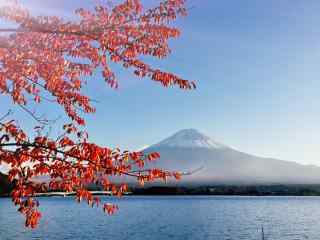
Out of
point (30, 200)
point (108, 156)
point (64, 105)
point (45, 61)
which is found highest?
point (45, 61)

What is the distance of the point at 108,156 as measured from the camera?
8.30m

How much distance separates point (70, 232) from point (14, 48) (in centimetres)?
5913

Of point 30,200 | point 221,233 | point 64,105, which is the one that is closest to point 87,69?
point 64,105

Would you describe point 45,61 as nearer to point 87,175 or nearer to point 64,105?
point 64,105

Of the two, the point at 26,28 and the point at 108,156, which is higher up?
the point at 26,28

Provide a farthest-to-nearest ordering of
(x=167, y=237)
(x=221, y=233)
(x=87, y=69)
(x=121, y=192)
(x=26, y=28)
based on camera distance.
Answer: (x=221, y=233), (x=167, y=237), (x=87, y=69), (x=121, y=192), (x=26, y=28)

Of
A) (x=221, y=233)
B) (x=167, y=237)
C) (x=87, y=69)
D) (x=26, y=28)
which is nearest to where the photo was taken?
(x=26, y=28)

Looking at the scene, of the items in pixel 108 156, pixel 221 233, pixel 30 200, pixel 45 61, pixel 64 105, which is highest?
pixel 45 61

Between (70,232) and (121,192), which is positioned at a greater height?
(121,192)

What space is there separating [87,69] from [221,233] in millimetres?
57105

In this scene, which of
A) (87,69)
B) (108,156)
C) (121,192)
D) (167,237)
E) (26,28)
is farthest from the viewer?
(167,237)

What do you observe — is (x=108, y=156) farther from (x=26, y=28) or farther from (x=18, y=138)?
(x=26, y=28)

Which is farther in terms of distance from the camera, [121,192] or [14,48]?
[121,192]

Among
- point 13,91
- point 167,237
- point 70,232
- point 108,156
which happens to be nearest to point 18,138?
point 13,91
